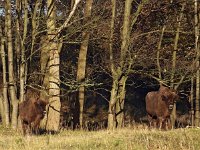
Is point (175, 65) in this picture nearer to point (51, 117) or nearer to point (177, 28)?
point (177, 28)

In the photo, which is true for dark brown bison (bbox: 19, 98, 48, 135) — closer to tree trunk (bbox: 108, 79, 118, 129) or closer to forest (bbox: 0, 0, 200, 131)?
forest (bbox: 0, 0, 200, 131)

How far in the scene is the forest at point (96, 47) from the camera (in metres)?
19.6

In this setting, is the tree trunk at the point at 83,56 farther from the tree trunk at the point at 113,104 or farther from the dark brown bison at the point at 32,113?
the dark brown bison at the point at 32,113

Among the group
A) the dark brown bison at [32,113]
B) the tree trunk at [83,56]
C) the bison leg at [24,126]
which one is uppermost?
the tree trunk at [83,56]

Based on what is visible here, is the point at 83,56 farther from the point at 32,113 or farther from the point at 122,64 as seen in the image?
the point at 32,113

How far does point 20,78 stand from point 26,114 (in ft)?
13.1

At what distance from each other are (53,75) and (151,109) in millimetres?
5488

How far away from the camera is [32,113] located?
15.0 meters

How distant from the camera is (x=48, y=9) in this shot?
810 inches

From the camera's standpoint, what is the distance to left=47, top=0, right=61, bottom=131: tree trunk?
20047 millimetres

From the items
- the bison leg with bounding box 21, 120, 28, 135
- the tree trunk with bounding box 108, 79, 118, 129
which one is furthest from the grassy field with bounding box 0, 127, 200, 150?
the tree trunk with bounding box 108, 79, 118, 129

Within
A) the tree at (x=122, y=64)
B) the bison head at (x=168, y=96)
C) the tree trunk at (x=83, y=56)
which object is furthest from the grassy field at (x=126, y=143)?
the tree trunk at (x=83, y=56)

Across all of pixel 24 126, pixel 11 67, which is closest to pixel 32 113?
pixel 24 126

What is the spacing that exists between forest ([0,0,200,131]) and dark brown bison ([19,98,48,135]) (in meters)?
3.75
